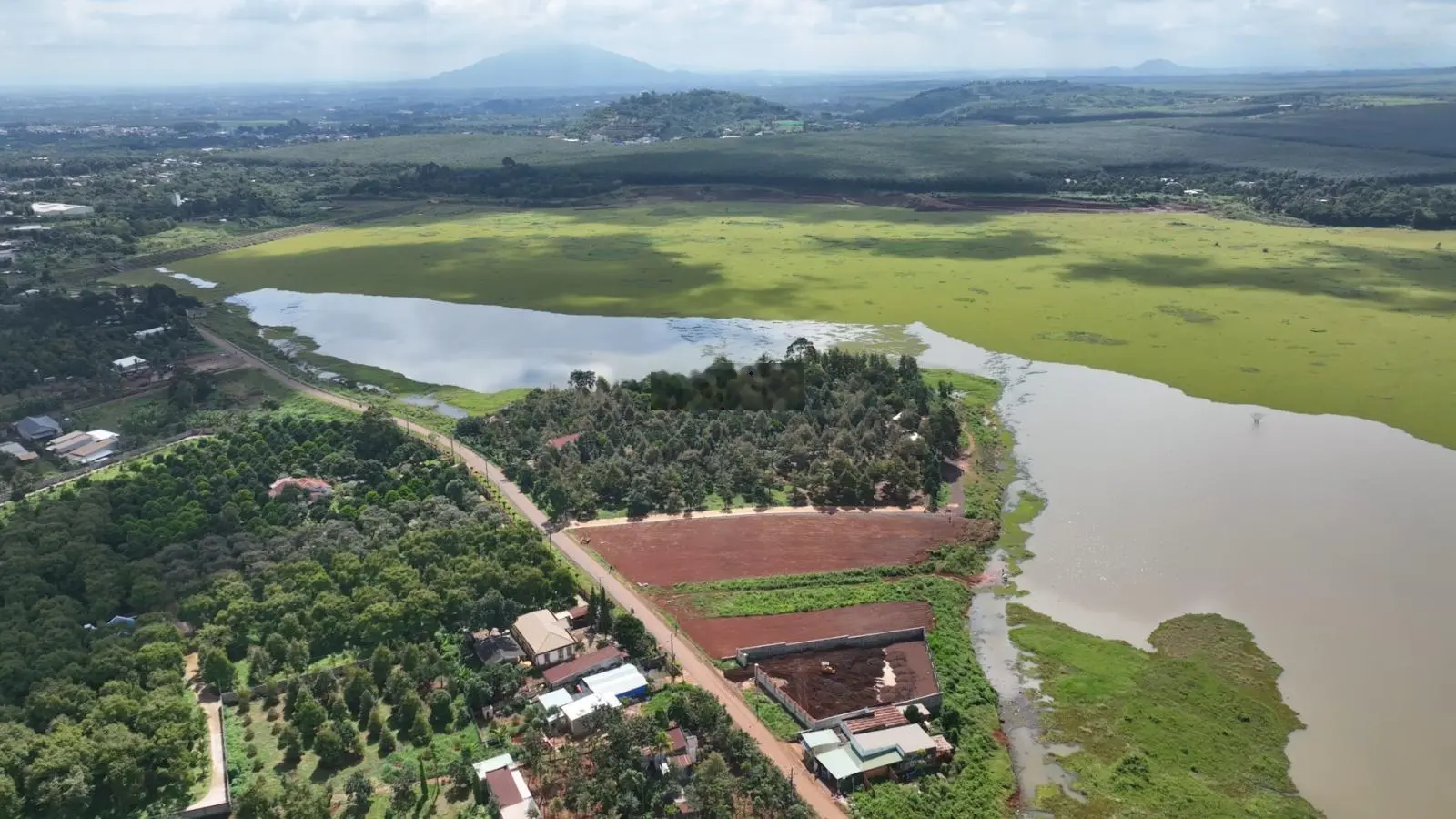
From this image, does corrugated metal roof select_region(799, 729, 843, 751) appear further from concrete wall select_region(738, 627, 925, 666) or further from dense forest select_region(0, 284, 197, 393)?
dense forest select_region(0, 284, 197, 393)

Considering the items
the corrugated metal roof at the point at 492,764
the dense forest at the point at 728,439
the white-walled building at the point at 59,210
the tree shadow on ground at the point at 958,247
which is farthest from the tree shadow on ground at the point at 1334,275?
the white-walled building at the point at 59,210

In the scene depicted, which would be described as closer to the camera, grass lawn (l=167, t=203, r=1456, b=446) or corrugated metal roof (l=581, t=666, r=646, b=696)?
corrugated metal roof (l=581, t=666, r=646, b=696)

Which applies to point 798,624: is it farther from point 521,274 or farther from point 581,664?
point 521,274

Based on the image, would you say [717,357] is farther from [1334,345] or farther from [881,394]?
[1334,345]

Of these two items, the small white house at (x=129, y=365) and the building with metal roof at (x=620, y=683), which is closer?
the building with metal roof at (x=620, y=683)

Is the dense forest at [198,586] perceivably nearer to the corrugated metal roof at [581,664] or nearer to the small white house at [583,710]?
the corrugated metal roof at [581,664]

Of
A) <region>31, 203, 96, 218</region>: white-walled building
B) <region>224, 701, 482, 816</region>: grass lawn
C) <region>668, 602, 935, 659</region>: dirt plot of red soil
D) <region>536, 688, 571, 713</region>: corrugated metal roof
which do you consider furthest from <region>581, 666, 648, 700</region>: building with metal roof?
<region>31, 203, 96, 218</region>: white-walled building

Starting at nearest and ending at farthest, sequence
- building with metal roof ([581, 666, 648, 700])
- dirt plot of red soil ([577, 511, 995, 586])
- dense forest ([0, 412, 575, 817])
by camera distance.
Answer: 1. dense forest ([0, 412, 575, 817])
2. building with metal roof ([581, 666, 648, 700])
3. dirt plot of red soil ([577, 511, 995, 586])
